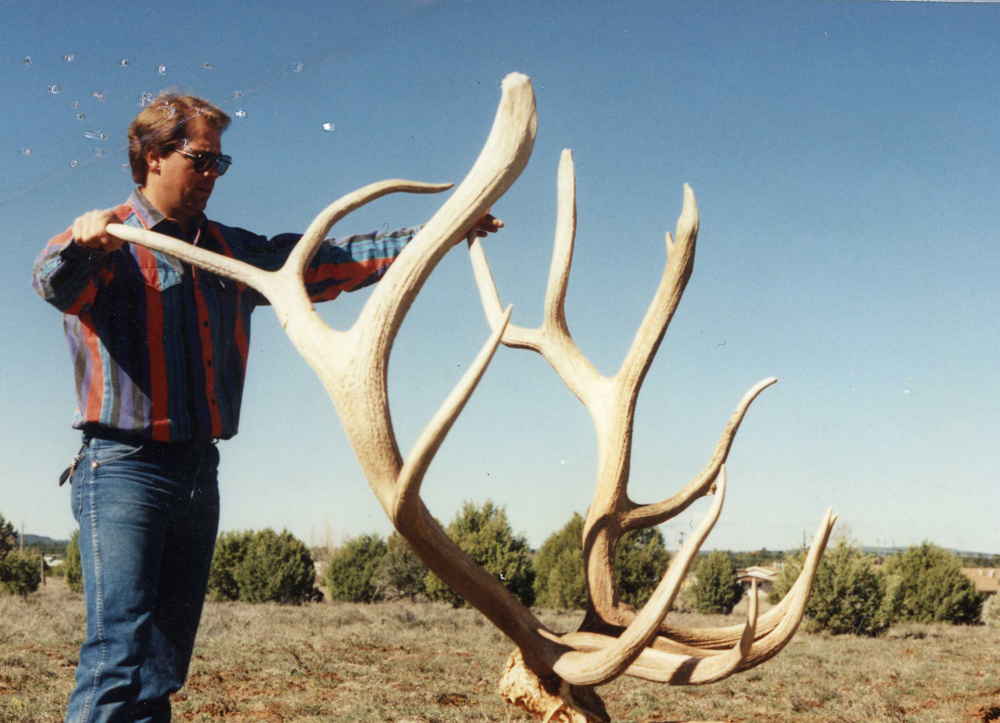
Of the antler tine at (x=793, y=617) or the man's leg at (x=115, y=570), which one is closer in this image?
the antler tine at (x=793, y=617)

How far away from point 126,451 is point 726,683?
665 centimetres

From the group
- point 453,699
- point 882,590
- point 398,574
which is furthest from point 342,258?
point 398,574

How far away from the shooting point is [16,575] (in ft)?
59.9

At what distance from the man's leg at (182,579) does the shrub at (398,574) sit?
15.6m

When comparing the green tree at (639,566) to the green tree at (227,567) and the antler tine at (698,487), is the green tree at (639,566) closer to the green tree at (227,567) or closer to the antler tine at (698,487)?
the green tree at (227,567)

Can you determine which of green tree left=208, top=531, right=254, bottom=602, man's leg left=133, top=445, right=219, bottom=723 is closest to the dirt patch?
man's leg left=133, top=445, right=219, bottom=723

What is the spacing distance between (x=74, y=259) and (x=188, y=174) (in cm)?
43

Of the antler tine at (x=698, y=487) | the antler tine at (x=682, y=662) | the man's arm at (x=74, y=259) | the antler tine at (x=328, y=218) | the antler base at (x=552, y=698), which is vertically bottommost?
the antler base at (x=552, y=698)

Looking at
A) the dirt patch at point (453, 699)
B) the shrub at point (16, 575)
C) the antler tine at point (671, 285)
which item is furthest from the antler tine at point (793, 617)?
the shrub at point (16, 575)

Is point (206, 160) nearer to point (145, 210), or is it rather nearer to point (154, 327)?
point (145, 210)

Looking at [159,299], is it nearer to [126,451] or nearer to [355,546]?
[126,451]

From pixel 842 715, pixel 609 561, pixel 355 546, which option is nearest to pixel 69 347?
pixel 609 561

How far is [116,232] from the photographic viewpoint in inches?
65.6

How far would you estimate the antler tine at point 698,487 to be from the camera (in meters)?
2.02
